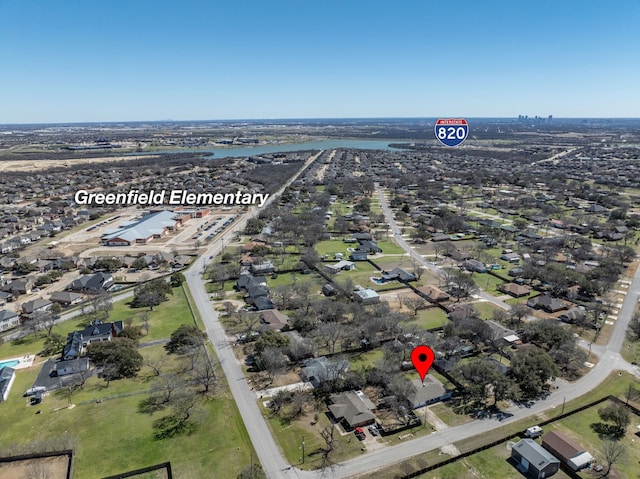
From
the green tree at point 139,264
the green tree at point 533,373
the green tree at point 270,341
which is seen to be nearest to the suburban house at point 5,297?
the green tree at point 139,264

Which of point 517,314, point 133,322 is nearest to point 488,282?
point 517,314

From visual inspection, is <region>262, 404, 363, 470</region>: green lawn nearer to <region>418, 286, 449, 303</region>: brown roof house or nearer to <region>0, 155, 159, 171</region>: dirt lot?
<region>418, 286, 449, 303</region>: brown roof house

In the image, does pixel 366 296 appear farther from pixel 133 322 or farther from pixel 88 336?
pixel 88 336

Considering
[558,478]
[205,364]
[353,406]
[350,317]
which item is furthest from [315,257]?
[558,478]

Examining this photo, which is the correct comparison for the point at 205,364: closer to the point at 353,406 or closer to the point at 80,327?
the point at 353,406

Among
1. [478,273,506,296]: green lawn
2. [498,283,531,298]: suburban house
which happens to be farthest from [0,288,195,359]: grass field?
[498,283,531,298]: suburban house

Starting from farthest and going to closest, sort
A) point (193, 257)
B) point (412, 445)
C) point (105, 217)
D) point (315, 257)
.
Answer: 1. point (105, 217)
2. point (193, 257)
3. point (315, 257)
4. point (412, 445)
